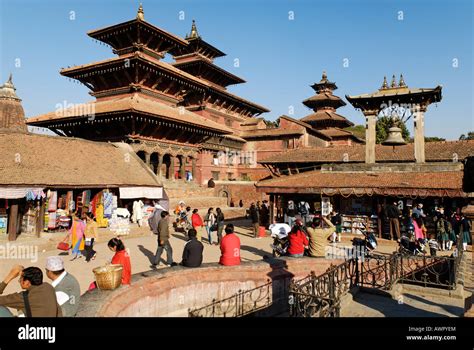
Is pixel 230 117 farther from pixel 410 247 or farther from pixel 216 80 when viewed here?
pixel 410 247

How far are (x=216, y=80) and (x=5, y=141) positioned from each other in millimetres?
31616

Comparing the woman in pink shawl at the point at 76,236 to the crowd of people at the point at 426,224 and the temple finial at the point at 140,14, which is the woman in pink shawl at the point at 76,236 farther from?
the temple finial at the point at 140,14

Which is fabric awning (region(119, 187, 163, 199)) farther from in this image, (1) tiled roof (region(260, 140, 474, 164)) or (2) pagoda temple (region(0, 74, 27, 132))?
(2) pagoda temple (region(0, 74, 27, 132))

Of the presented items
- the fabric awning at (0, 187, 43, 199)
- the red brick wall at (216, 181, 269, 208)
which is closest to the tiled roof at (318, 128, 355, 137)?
the red brick wall at (216, 181, 269, 208)

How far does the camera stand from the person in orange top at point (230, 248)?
346 inches

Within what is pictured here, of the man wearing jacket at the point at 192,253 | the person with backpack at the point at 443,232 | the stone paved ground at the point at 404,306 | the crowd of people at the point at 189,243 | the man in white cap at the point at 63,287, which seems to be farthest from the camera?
the person with backpack at the point at 443,232

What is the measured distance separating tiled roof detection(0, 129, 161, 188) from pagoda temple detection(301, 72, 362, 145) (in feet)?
110

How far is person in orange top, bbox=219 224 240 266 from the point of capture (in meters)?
8.78

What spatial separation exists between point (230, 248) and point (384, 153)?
22435 mm

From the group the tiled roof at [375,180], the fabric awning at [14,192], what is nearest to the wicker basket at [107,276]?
the fabric awning at [14,192]

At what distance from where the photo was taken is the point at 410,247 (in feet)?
42.0

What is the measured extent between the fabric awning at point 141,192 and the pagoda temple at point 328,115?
3275cm
